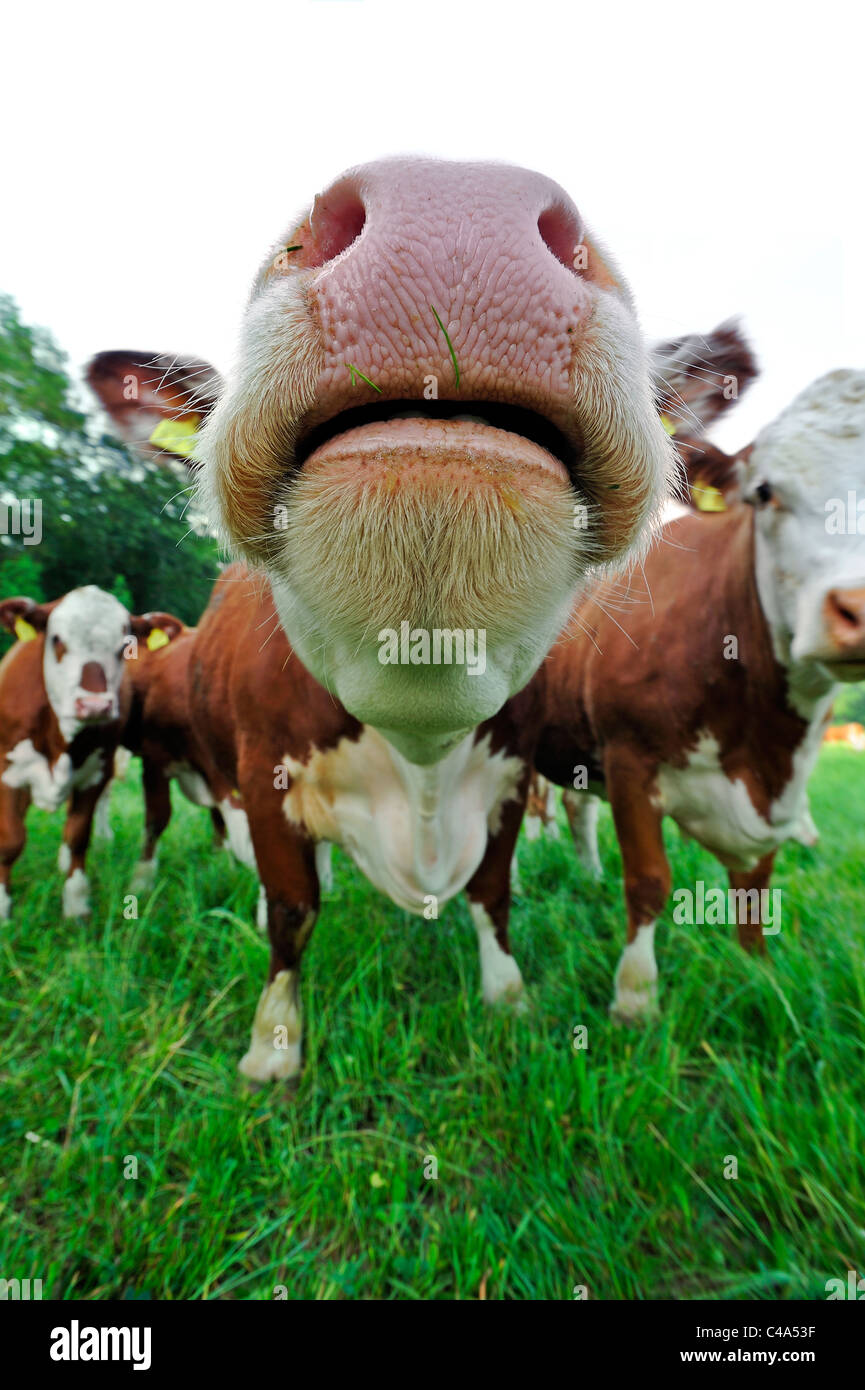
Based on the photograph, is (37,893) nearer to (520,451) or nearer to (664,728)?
(664,728)

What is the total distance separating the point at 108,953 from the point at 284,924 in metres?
1.07

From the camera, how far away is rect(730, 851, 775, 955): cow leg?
2.94 metres

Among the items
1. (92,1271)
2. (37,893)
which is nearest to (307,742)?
(92,1271)

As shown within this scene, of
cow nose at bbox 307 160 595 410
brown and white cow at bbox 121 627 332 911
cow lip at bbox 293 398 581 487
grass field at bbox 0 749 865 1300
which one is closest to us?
cow nose at bbox 307 160 595 410

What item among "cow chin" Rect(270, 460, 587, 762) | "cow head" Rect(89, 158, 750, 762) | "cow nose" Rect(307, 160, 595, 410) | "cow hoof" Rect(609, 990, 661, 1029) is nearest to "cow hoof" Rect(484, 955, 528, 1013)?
"cow hoof" Rect(609, 990, 661, 1029)

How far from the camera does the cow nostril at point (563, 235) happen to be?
103cm

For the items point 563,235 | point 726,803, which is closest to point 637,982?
point 726,803

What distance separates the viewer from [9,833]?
3883 mm

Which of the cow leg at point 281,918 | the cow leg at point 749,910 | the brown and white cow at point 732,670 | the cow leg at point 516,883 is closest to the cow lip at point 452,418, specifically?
the brown and white cow at point 732,670

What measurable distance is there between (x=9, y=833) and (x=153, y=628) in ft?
5.98

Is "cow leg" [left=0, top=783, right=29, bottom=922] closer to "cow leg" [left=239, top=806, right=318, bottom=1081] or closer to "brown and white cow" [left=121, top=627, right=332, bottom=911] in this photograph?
"brown and white cow" [left=121, top=627, right=332, bottom=911]

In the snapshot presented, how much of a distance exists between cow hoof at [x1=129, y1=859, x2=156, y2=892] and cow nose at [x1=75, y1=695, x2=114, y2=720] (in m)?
1.28

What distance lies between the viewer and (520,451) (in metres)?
1.02

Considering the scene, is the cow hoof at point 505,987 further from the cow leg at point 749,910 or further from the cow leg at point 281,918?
the cow leg at point 749,910
